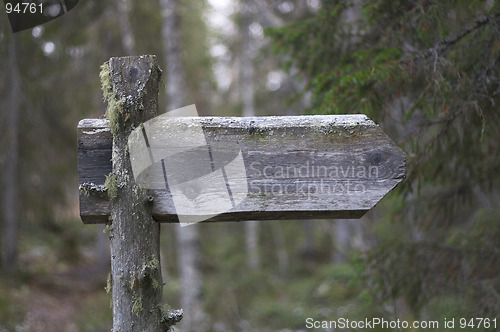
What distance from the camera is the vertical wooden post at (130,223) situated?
1.91 m

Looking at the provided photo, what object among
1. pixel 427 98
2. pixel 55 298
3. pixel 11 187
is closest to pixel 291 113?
pixel 11 187

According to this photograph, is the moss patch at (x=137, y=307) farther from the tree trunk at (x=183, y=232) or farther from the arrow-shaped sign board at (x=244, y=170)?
the tree trunk at (x=183, y=232)

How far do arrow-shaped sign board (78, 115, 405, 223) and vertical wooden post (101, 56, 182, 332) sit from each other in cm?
5

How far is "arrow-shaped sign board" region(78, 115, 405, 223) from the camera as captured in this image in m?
1.93

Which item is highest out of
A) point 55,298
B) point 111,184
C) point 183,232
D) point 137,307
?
point 111,184

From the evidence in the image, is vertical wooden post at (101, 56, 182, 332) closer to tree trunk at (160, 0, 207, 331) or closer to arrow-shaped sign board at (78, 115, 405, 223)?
arrow-shaped sign board at (78, 115, 405, 223)

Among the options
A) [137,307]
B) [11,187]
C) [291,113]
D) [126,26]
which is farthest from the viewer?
[291,113]

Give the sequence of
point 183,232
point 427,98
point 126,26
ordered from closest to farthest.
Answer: point 427,98, point 183,232, point 126,26

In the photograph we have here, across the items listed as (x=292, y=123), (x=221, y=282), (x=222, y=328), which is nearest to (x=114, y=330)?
(x=292, y=123)

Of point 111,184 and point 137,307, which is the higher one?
point 111,184

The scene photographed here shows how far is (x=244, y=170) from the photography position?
1941mm

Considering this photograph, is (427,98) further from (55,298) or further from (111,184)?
(55,298)

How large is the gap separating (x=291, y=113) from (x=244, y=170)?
9098 millimetres

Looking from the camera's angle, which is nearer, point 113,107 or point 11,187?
point 113,107
